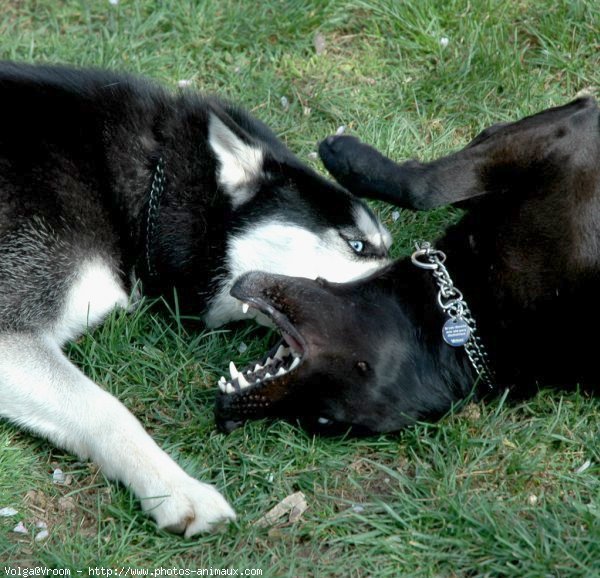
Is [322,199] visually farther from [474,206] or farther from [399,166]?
[474,206]

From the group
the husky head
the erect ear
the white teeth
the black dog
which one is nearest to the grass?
the black dog

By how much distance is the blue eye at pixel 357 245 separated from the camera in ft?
14.1

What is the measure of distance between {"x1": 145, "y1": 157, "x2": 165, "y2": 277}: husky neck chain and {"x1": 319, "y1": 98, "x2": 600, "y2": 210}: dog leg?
0.92 m

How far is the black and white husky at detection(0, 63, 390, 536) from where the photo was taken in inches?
159

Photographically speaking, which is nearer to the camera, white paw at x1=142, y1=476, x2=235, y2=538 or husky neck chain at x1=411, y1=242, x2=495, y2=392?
white paw at x1=142, y1=476, x2=235, y2=538

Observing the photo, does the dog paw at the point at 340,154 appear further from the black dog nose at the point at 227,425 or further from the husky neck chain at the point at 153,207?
the black dog nose at the point at 227,425

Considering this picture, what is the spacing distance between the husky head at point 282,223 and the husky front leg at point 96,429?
855 millimetres

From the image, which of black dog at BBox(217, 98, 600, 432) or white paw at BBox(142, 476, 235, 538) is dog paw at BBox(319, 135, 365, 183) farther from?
white paw at BBox(142, 476, 235, 538)

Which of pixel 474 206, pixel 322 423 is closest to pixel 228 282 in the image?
pixel 322 423

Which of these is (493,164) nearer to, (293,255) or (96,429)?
(293,255)

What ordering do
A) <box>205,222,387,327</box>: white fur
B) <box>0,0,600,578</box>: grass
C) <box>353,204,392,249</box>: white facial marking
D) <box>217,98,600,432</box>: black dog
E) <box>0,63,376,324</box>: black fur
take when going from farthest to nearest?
<box>353,204,392,249</box>: white facial marking
<box>205,222,387,327</box>: white fur
<box>0,63,376,324</box>: black fur
<box>217,98,600,432</box>: black dog
<box>0,0,600,578</box>: grass

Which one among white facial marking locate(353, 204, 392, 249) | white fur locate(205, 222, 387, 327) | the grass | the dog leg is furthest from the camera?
white facial marking locate(353, 204, 392, 249)

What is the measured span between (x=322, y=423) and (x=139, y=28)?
3.47 metres

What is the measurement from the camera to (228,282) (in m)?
4.33
